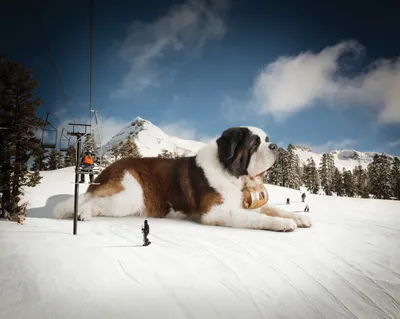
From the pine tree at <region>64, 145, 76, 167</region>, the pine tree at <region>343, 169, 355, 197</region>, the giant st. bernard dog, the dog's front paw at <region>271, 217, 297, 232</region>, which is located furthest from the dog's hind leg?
the pine tree at <region>343, 169, 355, 197</region>

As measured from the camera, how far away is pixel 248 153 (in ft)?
9.40

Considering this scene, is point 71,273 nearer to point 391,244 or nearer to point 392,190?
point 391,244

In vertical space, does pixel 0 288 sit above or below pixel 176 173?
below

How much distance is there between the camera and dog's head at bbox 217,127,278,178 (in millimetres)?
2830

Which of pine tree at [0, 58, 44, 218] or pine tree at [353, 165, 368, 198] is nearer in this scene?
pine tree at [0, 58, 44, 218]

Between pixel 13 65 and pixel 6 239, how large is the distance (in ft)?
7.22

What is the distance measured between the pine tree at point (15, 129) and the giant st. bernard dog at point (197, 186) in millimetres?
905

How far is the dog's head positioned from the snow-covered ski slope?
0.93m

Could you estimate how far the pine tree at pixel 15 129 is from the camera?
9.87ft

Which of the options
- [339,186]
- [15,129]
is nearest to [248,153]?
[15,129]

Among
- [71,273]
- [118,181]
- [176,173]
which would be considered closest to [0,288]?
→ [71,273]

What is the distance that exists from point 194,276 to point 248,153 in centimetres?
189

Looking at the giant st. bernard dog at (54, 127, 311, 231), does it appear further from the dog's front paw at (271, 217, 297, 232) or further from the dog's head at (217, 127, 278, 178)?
the dog's front paw at (271, 217, 297, 232)

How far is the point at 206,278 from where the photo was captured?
4.19ft
